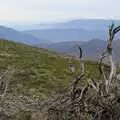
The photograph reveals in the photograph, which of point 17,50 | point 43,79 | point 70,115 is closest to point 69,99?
point 70,115

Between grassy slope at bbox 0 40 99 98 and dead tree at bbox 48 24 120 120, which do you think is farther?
grassy slope at bbox 0 40 99 98

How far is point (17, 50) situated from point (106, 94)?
111 ft

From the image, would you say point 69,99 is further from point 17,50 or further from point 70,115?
point 17,50

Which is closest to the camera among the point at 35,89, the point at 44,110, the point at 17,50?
the point at 44,110

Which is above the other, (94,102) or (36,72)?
(36,72)

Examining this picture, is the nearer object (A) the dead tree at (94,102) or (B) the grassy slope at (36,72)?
(A) the dead tree at (94,102)

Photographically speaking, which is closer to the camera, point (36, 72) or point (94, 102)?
point (94, 102)

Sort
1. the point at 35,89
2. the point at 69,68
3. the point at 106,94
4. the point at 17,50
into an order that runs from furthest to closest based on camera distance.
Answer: the point at 17,50
the point at 69,68
the point at 35,89
the point at 106,94

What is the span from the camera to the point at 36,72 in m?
40.2

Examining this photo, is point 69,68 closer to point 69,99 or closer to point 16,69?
point 16,69

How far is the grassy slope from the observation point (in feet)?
114

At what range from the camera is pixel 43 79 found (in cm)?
3788

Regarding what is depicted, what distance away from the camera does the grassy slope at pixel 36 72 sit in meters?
34.7

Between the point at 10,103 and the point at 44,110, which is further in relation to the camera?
the point at 10,103
